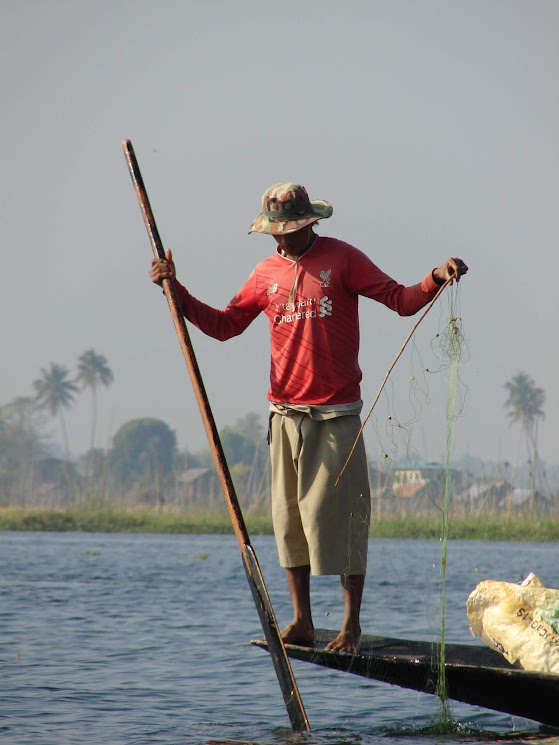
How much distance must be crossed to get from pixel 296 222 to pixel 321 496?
3.78ft

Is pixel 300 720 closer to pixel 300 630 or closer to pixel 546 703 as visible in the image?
pixel 300 630

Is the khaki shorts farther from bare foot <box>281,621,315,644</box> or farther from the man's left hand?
the man's left hand

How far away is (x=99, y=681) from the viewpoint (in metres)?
7.05

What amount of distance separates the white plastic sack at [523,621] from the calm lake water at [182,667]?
337 millimetres

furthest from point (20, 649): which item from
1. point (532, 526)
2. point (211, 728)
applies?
point (532, 526)

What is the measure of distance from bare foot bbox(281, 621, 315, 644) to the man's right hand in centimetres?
160

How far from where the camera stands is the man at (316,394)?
429cm

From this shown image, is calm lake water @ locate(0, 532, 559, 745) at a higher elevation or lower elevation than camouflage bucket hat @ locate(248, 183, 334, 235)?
lower

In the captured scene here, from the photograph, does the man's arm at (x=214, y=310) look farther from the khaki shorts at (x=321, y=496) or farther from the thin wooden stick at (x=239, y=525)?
the khaki shorts at (x=321, y=496)

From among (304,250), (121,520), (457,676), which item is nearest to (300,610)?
(457,676)

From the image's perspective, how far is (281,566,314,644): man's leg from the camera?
4.42 metres

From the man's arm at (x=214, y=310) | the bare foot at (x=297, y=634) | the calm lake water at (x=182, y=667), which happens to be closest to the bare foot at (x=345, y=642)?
the bare foot at (x=297, y=634)

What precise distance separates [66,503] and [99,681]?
37.0m

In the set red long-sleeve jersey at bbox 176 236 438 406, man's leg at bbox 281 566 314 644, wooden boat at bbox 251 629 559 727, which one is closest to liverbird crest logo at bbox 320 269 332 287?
red long-sleeve jersey at bbox 176 236 438 406
